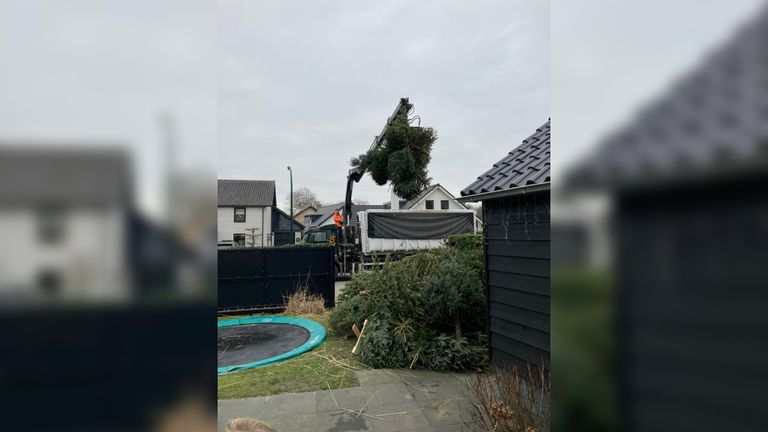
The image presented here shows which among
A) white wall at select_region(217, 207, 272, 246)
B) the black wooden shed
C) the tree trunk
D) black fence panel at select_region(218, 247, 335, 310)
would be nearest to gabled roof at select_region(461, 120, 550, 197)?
the black wooden shed

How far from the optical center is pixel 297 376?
4.29 metres

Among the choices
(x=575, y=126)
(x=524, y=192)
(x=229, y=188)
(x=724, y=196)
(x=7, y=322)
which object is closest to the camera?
(x=724, y=196)

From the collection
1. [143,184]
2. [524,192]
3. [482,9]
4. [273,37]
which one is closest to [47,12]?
[143,184]

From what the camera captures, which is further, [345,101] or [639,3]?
[345,101]

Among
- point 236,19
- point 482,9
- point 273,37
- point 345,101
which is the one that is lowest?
point 236,19

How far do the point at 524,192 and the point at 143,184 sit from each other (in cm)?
299

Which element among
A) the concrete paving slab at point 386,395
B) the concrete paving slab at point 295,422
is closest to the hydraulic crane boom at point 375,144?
the concrete paving slab at point 386,395

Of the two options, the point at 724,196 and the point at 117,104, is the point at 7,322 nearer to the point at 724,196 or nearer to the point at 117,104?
the point at 117,104

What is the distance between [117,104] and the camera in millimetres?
697

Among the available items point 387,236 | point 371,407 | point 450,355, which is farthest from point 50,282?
point 387,236

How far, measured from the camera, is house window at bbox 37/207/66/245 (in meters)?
0.64

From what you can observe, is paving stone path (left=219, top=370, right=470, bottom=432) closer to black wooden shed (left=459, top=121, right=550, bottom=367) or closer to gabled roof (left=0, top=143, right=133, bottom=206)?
black wooden shed (left=459, top=121, right=550, bottom=367)

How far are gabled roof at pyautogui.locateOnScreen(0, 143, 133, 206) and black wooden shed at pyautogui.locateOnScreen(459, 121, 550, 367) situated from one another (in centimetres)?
281

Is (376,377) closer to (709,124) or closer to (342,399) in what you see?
(342,399)
